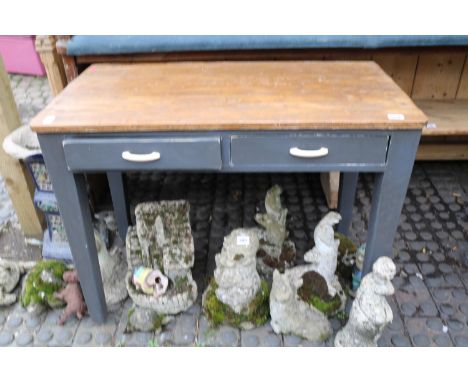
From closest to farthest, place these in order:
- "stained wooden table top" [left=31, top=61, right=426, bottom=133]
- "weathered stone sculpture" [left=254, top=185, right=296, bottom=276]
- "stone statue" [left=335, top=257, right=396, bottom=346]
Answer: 1. "stained wooden table top" [left=31, top=61, right=426, bottom=133]
2. "stone statue" [left=335, top=257, right=396, bottom=346]
3. "weathered stone sculpture" [left=254, top=185, right=296, bottom=276]

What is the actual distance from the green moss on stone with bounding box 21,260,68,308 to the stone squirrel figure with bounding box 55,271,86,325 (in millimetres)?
34

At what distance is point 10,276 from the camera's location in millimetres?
2090

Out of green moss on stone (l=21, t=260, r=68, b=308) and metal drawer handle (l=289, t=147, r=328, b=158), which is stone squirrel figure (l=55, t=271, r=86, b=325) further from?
metal drawer handle (l=289, t=147, r=328, b=158)

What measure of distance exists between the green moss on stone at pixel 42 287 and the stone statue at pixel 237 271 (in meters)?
0.74

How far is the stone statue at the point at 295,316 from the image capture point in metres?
1.80

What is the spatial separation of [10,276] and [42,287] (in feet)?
0.84

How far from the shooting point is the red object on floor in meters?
4.78

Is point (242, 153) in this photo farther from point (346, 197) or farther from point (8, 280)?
point (8, 280)

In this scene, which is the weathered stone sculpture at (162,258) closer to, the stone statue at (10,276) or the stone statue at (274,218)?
the stone statue at (274,218)

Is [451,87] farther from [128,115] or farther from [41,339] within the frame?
[41,339]

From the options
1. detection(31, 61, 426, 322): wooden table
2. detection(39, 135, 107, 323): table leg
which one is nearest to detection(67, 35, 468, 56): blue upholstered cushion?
detection(31, 61, 426, 322): wooden table

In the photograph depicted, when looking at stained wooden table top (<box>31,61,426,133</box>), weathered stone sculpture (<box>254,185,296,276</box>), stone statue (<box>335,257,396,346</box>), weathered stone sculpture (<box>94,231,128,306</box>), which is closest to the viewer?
stained wooden table top (<box>31,61,426,133</box>)

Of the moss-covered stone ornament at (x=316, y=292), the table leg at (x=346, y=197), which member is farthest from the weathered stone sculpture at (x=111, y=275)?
the table leg at (x=346, y=197)

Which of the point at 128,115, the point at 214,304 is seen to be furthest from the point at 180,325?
the point at 128,115
